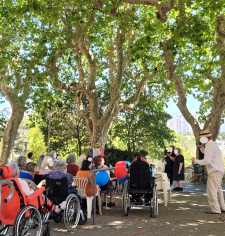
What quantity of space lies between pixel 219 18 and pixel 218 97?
340 centimetres

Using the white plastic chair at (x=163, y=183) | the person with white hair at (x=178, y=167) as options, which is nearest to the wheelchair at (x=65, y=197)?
the white plastic chair at (x=163, y=183)

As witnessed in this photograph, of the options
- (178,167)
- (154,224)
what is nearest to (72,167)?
(154,224)

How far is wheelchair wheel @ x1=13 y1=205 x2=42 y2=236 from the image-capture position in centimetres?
432

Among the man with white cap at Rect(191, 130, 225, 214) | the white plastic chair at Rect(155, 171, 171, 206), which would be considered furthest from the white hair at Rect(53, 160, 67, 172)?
the white plastic chair at Rect(155, 171, 171, 206)

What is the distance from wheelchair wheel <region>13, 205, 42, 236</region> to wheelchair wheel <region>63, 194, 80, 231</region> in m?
1.01

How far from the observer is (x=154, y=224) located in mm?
6789

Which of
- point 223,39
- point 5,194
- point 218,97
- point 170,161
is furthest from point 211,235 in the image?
point 223,39

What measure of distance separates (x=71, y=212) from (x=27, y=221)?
5.30 feet

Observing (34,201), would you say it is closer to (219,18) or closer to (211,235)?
(211,235)

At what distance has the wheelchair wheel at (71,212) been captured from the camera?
5863 mm

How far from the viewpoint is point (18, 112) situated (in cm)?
1739

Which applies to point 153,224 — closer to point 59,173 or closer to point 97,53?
point 59,173

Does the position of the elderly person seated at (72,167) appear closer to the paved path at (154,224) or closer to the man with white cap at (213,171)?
the paved path at (154,224)

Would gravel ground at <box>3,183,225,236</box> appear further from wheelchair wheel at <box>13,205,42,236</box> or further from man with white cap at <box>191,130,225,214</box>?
wheelchair wheel at <box>13,205,42,236</box>
